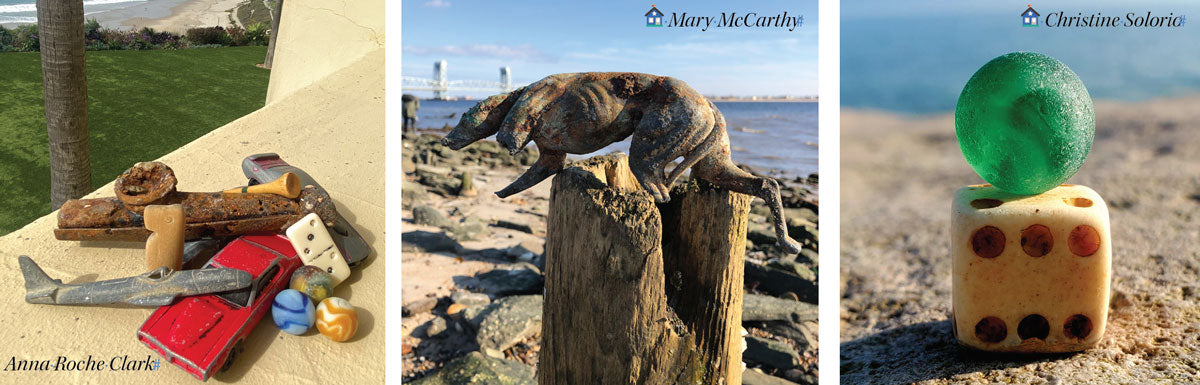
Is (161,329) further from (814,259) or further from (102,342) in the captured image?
(814,259)

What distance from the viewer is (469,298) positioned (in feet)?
A: 15.0

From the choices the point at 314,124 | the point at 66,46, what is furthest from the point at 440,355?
the point at 66,46

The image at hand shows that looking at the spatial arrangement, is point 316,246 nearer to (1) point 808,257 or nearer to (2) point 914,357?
(2) point 914,357

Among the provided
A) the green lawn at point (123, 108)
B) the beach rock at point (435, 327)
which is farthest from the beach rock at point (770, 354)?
the green lawn at point (123, 108)

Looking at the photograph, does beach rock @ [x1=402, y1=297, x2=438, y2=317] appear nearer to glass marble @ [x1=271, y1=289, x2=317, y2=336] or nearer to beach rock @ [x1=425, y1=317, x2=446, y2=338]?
beach rock @ [x1=425, y1=317, x2=446, y2=338]

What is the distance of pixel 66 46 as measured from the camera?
4137 millimetres

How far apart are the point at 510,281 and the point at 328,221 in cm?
201

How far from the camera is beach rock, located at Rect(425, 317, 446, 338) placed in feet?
13.8

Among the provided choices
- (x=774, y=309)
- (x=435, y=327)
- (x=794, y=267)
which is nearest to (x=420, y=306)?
(x=435, y=327)

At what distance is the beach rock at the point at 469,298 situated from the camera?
4512 millimetres

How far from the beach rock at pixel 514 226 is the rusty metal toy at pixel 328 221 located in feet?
9.57

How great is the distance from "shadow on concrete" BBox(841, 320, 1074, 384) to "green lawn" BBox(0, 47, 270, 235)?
18.6 ft

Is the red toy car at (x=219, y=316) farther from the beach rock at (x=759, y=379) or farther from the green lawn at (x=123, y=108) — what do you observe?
the green lawn at (x=123, y=108)

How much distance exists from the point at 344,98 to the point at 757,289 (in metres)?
3.01
